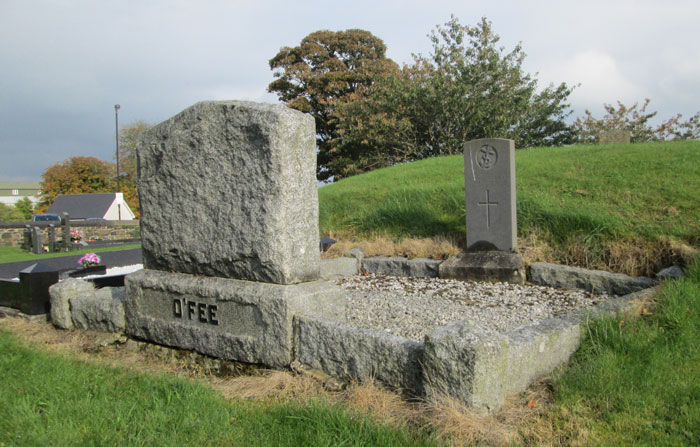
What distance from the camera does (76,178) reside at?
40.9m

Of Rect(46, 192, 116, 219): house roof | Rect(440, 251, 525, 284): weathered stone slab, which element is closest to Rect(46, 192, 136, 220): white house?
Rect(46, 192, 116, 219): house roof

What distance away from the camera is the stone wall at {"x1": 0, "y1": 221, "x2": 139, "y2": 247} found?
1875 centimetres

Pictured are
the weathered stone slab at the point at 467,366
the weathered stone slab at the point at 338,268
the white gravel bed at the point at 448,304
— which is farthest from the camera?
the weathered stone slab at the point at 338,268

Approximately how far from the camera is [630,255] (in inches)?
205

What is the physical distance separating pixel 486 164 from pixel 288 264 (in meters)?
3.88

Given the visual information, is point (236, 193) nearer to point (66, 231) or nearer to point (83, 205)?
point (66, 231)

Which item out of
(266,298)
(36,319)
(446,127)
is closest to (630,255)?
(266,298)

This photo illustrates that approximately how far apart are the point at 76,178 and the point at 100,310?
42854mm

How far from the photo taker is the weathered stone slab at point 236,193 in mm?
3311

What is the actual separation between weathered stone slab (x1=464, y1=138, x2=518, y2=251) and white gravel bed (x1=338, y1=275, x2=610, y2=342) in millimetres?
849

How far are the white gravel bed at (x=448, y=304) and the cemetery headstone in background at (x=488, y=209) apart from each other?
0.32m

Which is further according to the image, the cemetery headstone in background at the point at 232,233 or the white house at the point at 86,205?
the white house at the point at 86,205

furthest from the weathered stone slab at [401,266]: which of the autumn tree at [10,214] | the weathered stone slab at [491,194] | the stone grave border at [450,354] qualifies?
the autumn tree at [10,214]

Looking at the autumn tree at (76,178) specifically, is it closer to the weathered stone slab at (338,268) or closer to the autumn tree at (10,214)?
the autumn tree at (10,214)
